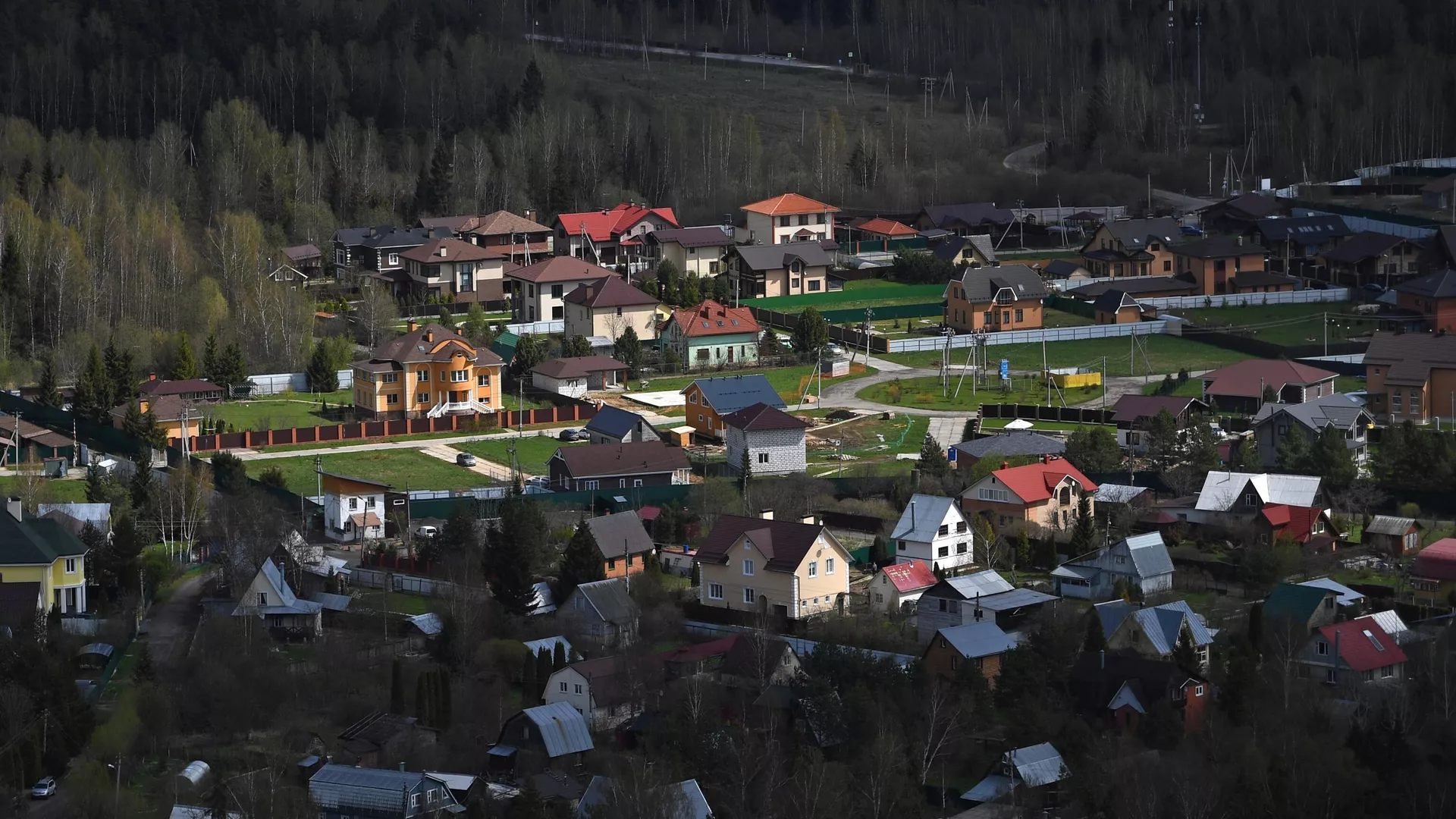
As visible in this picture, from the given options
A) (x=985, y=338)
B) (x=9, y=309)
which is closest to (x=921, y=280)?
(x=985, y=338)

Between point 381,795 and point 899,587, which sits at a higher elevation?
point 899,587

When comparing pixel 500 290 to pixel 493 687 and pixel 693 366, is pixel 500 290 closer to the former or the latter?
pixel 693 366

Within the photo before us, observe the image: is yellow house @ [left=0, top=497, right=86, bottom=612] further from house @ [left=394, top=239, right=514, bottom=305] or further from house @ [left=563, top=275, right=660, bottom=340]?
house @ [left=394, top=239, right=514, bottom=305]

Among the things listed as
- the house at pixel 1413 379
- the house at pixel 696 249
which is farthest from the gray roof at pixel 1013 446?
the house at pixel 696 249

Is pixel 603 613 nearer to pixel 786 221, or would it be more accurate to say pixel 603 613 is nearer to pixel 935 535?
pixel 935 535

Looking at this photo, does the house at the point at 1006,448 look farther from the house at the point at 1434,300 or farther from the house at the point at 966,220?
the house at the point at 966,220

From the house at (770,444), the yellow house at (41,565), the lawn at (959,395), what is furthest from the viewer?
the lawn at (959,395)

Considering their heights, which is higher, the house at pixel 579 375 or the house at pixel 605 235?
the house at pixel 605 235

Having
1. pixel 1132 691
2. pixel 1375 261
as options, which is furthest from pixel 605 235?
pixel 1132 691
